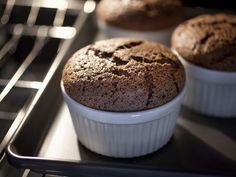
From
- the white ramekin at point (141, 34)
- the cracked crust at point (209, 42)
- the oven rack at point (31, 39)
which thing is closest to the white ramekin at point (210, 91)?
the cracked crust at point (209, 42)

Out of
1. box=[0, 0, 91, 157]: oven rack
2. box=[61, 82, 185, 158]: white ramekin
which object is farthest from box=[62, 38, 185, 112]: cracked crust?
box=[0, 0, 91, 157]: oven rack

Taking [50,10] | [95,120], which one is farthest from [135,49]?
[50,10]

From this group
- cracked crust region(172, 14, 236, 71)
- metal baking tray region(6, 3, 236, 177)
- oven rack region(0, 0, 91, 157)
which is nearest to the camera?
metal baking tray region(6, 3, 236, 177)

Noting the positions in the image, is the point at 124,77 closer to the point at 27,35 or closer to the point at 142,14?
the point at 142,14

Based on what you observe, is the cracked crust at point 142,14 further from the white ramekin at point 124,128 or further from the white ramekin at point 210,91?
the white ramekin at point 124,128

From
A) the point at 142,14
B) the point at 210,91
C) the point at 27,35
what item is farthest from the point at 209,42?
the point at 27,35

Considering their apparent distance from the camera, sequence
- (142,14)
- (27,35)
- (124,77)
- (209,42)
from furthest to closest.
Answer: (27,35) → (142,14) → (209,42) → (124,77)

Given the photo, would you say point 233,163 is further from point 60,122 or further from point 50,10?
point 50,10

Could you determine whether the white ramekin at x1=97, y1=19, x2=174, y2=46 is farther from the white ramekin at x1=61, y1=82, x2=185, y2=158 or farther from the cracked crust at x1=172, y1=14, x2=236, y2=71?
the white ramekin at x1=61, y1=82, x2=185, y2=158
